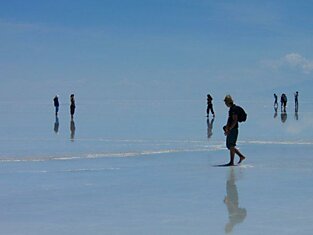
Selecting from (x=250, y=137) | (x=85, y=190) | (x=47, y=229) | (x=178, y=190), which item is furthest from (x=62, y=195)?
(x=250, y=137)

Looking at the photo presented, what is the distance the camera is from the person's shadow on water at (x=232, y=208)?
7066 millimetres

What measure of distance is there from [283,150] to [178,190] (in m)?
7.40

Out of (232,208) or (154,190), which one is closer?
(232,208)

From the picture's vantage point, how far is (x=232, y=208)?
7.98 m

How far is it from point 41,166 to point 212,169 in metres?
3.33

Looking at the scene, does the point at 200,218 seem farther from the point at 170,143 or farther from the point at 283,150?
the point at 170,143

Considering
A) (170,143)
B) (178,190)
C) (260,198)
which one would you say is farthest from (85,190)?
(170,143)

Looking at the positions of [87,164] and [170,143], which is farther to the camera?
[170,143]

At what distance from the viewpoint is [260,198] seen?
28.4 feet

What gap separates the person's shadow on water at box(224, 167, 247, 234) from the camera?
7.07 meters

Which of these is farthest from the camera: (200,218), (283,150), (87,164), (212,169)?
(283,150)

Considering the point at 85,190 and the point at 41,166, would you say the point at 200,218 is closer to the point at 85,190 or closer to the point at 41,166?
the point at 85,190

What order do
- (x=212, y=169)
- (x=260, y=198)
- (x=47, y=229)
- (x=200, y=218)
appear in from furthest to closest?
(x=212, y=169)
(x=260, y=198)
(x=200, y=218)
(x=47, y=229)

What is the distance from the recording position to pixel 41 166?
42.9 feet
